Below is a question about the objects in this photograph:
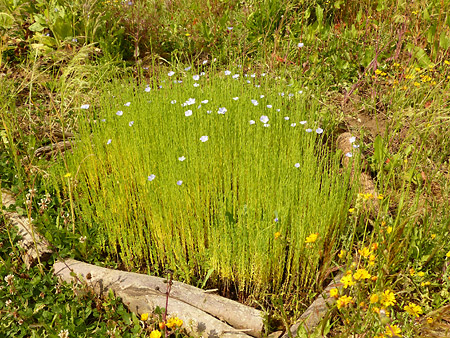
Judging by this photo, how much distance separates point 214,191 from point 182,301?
81 centimetres

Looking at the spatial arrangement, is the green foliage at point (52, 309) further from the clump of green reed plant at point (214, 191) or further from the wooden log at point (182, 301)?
the clump of green reed plant at point (214, 191)

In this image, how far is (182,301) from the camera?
213 cm

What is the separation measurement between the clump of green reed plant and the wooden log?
16 centimetres

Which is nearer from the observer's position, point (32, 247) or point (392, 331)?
point (392, 331)

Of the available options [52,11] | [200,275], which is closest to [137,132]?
[200,275]

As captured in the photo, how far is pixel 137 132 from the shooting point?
2771 mm

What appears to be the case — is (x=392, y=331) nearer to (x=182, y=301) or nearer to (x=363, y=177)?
(x=182, y=301)

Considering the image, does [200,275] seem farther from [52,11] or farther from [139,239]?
[52,11]

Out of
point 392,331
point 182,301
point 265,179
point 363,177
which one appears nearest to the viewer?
point 392,331

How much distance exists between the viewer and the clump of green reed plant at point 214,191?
2.22m

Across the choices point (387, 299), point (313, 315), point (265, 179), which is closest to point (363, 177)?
point (265, 179)

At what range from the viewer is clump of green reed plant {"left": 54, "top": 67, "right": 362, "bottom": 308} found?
7.27 ft

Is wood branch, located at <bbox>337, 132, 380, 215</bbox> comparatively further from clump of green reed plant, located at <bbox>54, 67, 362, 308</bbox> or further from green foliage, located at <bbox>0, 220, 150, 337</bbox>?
green foliage, located at <bbox>0, 220, 150, 337</bbox>

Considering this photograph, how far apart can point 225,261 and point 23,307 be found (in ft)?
3.89
